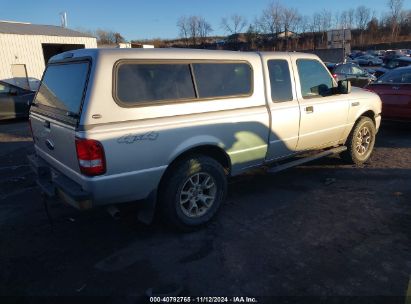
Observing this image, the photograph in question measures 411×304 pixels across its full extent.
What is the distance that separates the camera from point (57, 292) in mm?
2980

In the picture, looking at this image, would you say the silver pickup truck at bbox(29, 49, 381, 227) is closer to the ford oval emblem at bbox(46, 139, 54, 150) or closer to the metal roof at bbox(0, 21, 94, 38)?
the ford oval emblem at bbox(46, 139, 54, 150)

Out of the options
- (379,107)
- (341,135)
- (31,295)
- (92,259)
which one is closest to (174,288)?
(92,259)

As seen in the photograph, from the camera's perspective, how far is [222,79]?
4078mm

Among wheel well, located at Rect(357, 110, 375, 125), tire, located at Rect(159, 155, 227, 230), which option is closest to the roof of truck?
tire, located at Rect(159, 155, 227, 230)

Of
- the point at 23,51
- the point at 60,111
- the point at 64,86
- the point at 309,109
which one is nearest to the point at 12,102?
the point at 64,86

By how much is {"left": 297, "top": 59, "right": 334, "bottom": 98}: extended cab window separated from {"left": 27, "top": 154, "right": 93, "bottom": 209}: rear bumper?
3.23 m

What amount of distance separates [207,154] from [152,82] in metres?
1.08

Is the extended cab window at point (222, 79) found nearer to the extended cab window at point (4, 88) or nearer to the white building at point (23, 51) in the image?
the extended cab window at point (4, 88)

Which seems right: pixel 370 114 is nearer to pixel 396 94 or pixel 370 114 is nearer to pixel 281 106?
pixel 396 94

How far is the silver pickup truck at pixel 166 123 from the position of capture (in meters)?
3.18

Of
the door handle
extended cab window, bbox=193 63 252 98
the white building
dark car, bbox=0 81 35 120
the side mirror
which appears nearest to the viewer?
extended cab window, bbox=193 63 252 98

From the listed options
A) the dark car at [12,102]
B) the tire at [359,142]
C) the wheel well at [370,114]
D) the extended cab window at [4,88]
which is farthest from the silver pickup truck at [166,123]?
the extended cab window at [4,88]

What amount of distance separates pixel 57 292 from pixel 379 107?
5.85m

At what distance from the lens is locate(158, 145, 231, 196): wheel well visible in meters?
3.70
